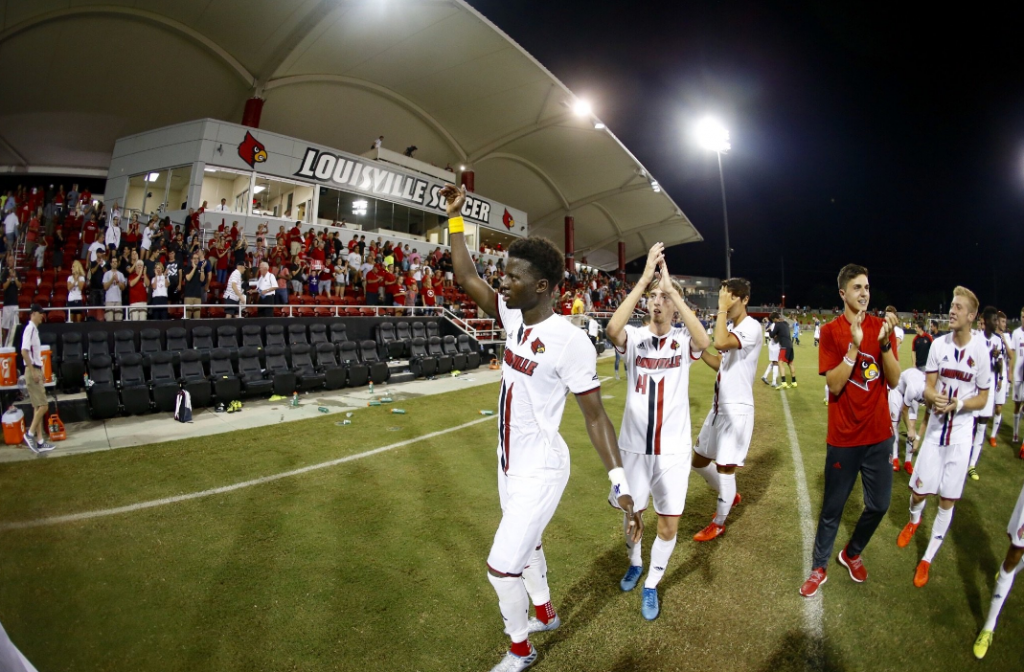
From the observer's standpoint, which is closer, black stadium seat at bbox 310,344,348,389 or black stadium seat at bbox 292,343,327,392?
black stadium seat at bbox 292,343,327,392

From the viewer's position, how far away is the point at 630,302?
348 centimetres

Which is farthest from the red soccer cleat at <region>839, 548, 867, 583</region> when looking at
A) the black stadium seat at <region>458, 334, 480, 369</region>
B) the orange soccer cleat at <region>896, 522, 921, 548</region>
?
the black stadium seat at <region>458, 334, 480, 369</region>

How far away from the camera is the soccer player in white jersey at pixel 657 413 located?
12.0 feet

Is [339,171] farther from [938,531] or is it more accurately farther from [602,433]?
[938,531]

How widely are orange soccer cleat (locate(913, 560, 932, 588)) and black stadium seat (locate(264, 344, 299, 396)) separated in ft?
34.9

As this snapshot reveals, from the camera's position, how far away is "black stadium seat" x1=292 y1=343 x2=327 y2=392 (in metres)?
11.0

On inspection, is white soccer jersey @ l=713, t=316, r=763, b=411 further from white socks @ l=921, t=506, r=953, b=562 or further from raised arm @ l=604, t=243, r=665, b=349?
white socks @ l=921, t=506, r=953, b=562

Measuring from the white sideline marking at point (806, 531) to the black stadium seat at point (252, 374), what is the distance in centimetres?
980

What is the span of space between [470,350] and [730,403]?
39.4ft

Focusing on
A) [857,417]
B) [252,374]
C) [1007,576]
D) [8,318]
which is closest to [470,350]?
[252,374]

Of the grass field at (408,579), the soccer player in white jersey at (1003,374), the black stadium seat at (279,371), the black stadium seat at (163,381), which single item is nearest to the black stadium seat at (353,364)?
the black stadium seat at (279,371)

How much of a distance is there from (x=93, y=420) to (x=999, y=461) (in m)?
15.0

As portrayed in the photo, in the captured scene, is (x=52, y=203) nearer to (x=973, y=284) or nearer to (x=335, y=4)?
(x=335, y=4)

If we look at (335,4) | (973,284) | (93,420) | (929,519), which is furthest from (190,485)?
(973,284)
